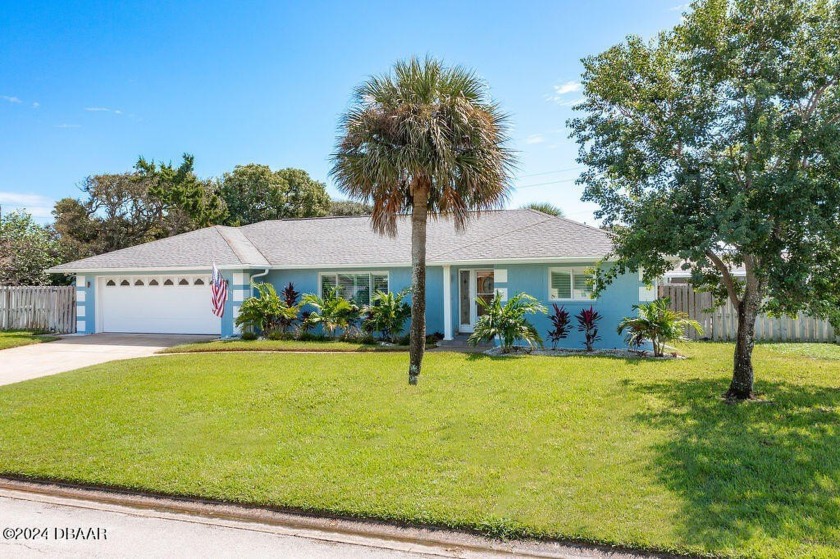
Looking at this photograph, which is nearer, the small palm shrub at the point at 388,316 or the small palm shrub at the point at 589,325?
the small palm shrub at the point at 589,325

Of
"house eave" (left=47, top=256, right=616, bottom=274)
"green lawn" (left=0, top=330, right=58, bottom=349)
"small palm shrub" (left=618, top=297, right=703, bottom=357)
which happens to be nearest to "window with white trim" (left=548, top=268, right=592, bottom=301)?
"house eave" (left=47, top=256, right=616, bottom=274)

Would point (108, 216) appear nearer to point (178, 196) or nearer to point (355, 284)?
point (178, 196)

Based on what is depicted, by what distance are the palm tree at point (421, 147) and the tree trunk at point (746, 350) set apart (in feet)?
15.2

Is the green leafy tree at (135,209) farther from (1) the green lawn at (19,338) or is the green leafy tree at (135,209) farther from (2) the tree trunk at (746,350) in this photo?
(2) the tree trunk at (746,350)

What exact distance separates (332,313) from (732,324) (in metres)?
11.9

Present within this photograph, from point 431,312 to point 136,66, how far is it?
11233 millimetres

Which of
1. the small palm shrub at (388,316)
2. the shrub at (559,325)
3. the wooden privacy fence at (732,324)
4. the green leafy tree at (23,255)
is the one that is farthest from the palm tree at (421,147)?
the green leafy tree at (23,255)

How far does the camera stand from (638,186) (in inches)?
341

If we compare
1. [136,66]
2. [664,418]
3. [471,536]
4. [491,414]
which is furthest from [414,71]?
[136,66]

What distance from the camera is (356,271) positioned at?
1772 cm

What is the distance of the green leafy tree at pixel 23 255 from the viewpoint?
77.4 feet

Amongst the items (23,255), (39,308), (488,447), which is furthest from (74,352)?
(488,447)

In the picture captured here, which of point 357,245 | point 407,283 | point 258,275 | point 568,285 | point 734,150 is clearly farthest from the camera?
point 357,245

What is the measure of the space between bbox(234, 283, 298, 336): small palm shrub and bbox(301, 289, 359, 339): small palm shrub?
714 mm
